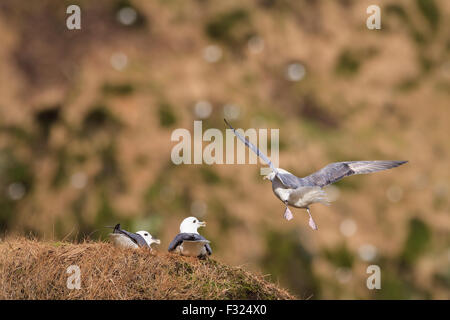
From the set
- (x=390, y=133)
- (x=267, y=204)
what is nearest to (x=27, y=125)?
(x=267, y=204)

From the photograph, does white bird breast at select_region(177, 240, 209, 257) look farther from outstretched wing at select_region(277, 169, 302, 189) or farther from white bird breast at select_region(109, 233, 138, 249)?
outstretched wing at select_region(277, 169, 302, 189)

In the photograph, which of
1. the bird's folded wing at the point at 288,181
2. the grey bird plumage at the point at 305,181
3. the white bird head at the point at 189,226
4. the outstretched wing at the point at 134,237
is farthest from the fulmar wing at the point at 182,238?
the bird's folded wing at the point at 288,181

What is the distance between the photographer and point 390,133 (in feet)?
72.7

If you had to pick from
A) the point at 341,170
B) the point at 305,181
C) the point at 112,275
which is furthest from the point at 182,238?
the point at 341,170

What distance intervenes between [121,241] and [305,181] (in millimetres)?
2534

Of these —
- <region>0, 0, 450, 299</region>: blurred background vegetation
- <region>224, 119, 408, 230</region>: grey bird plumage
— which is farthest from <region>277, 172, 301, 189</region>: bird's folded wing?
<region>0, 0, 450, 299</region>: blurred background vegetation

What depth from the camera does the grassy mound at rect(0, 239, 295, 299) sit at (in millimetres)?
6480

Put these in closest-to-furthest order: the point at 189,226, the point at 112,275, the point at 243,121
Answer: the point at 112,275 → the point at 189,226 → the point at 243,121

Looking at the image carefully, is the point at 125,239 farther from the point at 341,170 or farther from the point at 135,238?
the point at 341,170

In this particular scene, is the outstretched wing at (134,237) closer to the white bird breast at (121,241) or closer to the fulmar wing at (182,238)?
the white bird breast at (121,241)

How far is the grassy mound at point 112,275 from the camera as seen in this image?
6.48 meters

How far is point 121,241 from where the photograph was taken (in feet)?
25.0

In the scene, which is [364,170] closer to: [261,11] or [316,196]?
[316,196]

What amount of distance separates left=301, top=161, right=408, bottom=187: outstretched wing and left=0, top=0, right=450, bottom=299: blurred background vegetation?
8207 mm
